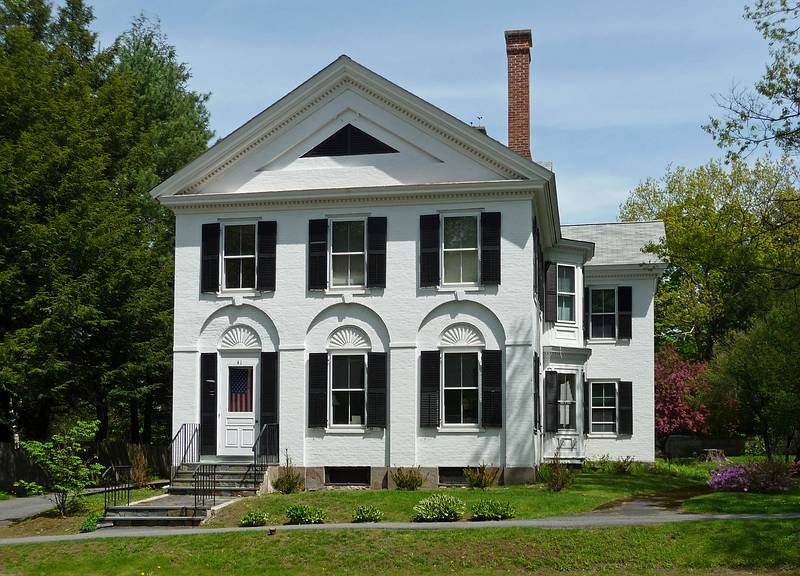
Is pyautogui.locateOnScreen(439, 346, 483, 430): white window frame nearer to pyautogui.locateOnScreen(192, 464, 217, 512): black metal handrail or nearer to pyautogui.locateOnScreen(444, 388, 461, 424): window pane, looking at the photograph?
pyautogui.locateOnScreen(444, 388, 461, 424): window pane

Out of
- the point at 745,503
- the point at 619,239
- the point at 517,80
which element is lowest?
the point at 745,503

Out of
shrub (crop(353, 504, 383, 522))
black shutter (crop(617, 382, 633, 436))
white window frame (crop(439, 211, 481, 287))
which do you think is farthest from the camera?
black shutter (crop(617, 382, 633, 436))

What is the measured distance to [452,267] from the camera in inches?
1032

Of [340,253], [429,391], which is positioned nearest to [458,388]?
[429,391]

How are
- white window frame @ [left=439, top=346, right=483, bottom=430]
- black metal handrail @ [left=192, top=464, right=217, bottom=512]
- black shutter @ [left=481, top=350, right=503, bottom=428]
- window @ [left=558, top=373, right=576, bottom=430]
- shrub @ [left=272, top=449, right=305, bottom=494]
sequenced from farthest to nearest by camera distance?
window @ [left=558, top=373, right=576, bottom=430] → white window frame @ [left=439, top=346, right=483, bottom=430] → black shutter @ [left=481, top=350, right=503, bottom=428] → shrub @ [left=272, top=449, right=305, bottom=494] → black metal handrail @ [left=192, top=464, right=217, bottom=512]

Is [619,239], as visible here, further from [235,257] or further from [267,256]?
[235,257]

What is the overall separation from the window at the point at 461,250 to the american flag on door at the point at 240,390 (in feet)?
19.2

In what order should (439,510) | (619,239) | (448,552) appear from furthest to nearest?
(619,239) → (439,510) → (448,552)

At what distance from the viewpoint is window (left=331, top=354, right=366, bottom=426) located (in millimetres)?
26359

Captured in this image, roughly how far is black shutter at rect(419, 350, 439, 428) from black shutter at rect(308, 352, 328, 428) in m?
2.49

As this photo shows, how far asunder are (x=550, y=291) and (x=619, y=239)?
670cm

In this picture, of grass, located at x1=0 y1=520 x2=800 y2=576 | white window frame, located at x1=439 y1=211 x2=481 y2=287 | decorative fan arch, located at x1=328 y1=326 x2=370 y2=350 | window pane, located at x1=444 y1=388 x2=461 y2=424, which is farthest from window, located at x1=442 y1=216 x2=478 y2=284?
grass, located at x1=0 y1=520 x2=800 y2=576

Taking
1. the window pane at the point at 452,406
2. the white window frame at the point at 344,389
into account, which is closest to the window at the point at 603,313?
the window pane at the point at 452,406

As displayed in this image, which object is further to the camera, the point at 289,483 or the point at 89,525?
the point at 289,483
